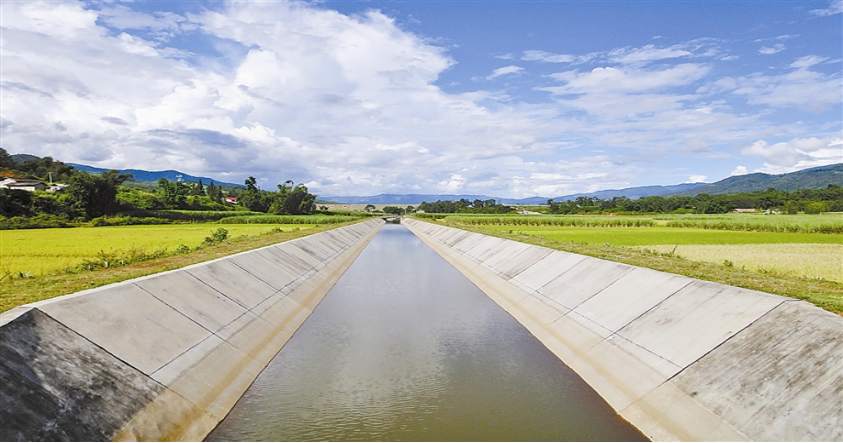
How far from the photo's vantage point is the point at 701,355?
707 centimetres

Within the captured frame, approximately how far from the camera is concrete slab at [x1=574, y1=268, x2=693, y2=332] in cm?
978

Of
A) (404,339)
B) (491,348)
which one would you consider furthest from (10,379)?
(491,348)

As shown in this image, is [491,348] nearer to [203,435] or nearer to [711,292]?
[711,292]

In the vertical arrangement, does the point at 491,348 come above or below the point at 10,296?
below

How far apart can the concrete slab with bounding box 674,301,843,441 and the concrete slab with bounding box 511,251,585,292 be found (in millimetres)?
8550

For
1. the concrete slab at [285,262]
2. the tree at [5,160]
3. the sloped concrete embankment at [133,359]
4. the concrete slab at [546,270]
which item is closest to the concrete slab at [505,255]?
the concrete slab at [546,270]

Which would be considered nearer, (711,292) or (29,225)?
(711,292)

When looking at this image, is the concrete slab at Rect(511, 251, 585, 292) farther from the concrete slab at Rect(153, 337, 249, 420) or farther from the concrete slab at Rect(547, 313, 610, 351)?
the concrete slab at Rect(153, 337, 249, 420)

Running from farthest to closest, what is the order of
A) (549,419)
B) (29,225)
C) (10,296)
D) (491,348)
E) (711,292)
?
(29,225)
(491,348)
(10,296)
(711,292)
(549,419)

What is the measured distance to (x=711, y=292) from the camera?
8.67 m

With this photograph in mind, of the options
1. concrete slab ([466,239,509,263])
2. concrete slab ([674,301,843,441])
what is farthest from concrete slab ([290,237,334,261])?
concrete slab ([674,301,843,441])

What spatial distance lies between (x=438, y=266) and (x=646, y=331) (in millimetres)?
18259

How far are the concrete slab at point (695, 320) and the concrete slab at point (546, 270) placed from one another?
6.05 meters

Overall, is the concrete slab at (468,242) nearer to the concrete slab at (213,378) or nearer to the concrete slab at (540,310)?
the concrete slab at (540,310)
